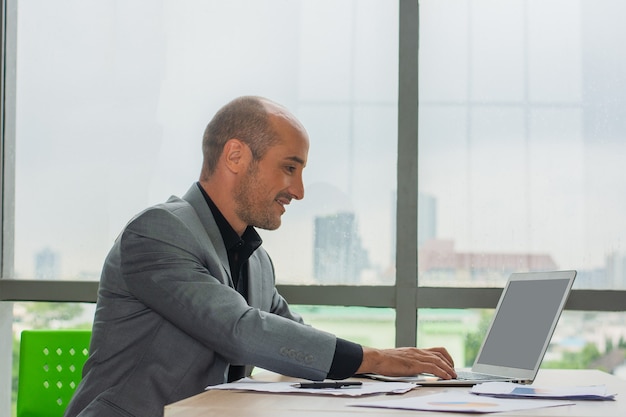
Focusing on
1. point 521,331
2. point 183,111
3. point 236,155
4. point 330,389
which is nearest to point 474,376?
point 521,331

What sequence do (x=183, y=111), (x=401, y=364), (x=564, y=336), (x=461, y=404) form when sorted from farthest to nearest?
1. (x=183, y=111)
2. (x=564, y=336)
3. (x=401, y=364)
4. (x=461, y=404)

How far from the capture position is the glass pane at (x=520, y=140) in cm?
322

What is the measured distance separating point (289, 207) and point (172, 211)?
4.08 feet

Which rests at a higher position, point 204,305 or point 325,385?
point 204,305

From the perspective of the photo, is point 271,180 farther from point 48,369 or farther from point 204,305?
point 48,369

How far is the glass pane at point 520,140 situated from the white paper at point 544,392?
1.48 meters

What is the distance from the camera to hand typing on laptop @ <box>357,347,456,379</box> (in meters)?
1.92

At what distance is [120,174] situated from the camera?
11.5ft

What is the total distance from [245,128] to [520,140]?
135 centimetres

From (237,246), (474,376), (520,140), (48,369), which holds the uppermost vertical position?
(520,140)

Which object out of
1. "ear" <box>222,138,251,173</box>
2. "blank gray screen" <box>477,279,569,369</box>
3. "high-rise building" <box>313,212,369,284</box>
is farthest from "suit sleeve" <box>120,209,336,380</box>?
"high-rise building" <box>313,212,369,284</box>

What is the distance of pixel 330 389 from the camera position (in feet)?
5.67

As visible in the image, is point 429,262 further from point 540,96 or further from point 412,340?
point 540,96

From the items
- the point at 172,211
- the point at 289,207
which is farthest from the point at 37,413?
the point at 289,207
